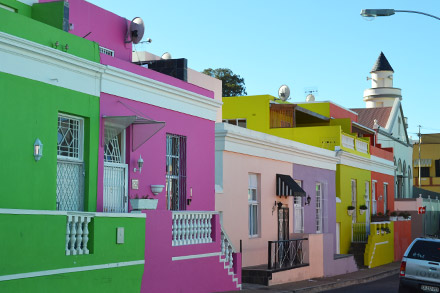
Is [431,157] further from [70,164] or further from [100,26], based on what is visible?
[70,164]

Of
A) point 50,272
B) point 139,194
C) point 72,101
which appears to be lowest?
point 50,272

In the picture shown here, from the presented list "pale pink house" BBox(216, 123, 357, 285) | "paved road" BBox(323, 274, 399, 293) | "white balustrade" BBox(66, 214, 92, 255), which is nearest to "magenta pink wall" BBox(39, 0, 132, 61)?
"pale pink house" BBox(216, 123, 357, 285)

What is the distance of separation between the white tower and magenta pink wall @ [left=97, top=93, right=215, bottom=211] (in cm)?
4495

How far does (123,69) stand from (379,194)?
24.9 meters

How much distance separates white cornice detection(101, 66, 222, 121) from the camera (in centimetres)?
1477

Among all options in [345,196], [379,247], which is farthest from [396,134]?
[345,196]

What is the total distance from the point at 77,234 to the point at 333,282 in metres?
11.8

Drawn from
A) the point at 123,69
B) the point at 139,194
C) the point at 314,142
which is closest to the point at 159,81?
the point at 123,69

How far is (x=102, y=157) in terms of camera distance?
568 inches

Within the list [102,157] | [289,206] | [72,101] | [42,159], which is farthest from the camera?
[289,206]

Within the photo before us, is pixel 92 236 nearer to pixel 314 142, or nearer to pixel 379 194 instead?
pixel 314 142

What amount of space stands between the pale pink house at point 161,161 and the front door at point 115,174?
0.8 inches

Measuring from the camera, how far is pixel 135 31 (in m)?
19.2

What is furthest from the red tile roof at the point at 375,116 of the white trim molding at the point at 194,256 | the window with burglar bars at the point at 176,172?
the white trim molding at the point at 194,256
